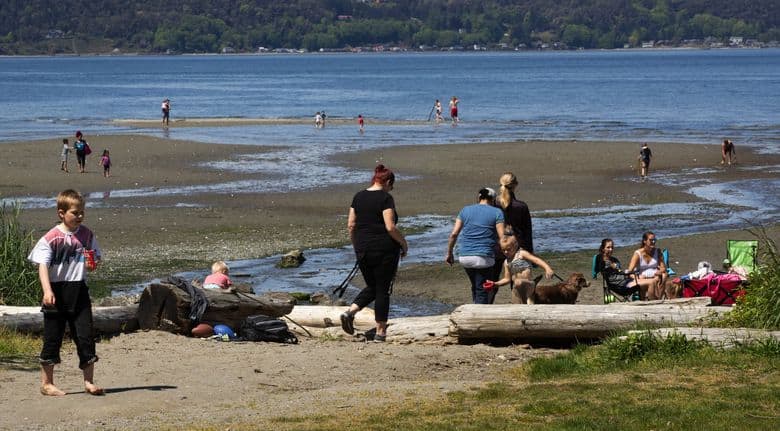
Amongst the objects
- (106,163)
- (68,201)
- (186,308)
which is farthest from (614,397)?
(106,163)

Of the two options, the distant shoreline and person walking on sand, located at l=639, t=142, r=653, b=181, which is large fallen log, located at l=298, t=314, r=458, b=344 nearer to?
person walking on sand, located at l=639, t=142, r=653, b=181

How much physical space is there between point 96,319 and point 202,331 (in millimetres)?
1064

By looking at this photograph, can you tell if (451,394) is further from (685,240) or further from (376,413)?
(685,240)

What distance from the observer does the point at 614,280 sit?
50.8 feet

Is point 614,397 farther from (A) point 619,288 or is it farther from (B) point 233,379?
(A) point 619,288

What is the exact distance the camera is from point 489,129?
59281 mm

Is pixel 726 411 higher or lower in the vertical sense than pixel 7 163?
higher

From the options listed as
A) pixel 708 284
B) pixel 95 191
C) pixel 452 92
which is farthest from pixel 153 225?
pixel 452 92

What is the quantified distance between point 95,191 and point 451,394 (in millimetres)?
23737

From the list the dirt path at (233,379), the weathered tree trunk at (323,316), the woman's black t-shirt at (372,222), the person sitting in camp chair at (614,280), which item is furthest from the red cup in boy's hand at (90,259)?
the person sitting in camp chair at (614,280)

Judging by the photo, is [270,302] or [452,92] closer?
[270,302]

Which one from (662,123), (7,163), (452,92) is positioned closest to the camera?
(7,163)

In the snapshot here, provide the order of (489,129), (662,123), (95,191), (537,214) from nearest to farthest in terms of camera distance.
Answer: (537,214) → (95,191) → (489,129) → (662,123)

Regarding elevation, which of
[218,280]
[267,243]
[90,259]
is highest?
[90,259]
